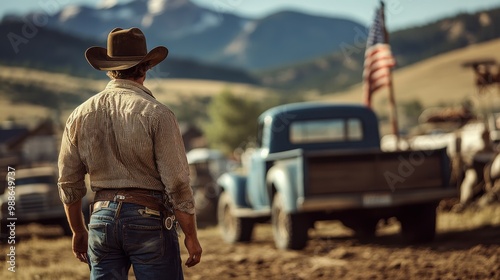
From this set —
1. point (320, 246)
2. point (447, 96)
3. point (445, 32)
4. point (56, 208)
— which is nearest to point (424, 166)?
point (320, 246)

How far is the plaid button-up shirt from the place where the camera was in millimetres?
3805

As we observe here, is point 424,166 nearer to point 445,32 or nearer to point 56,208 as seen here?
point 56,208

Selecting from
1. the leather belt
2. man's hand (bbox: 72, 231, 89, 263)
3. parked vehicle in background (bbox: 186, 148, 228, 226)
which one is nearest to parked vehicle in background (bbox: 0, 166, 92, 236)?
parked vehicle in background (bbox: 186, 148, 228, 226)

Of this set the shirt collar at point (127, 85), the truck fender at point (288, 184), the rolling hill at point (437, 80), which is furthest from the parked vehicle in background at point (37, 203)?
the rolling hill at point (437, 80)

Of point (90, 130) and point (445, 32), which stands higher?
point (445, 32)

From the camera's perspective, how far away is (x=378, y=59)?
49.5 ft

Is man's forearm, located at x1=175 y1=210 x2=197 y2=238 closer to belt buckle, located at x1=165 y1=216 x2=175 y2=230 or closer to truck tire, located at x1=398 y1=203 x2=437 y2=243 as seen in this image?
belt buckle, located at x1=165 y1=216 x2=175 y2=230

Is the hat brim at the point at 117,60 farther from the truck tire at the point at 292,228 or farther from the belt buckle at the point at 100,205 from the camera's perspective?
the truck tire at the point at 292,228

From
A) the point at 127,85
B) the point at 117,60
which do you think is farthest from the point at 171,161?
the point at 117,60

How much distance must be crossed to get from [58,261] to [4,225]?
267 inches

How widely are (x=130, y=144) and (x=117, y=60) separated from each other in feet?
1.56

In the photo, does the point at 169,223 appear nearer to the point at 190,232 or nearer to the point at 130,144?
the point at 190,232

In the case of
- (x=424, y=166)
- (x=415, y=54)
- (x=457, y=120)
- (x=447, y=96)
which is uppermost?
(x=415, y=54)

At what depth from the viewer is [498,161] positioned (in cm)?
1454
